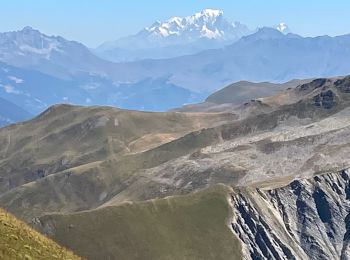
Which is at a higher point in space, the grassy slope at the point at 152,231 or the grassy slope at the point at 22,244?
the grassy slope at the point at 22,244

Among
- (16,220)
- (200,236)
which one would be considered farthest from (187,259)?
(16,220)

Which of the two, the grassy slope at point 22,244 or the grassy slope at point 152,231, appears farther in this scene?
the grassy slope at point 152,231

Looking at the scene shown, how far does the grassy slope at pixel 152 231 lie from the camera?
165375 mm

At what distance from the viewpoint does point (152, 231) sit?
567 ft

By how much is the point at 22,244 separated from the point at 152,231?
13947 cm

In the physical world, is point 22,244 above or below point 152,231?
above

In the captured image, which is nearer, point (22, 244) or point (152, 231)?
point (22, 244)

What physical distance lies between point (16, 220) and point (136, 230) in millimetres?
135479

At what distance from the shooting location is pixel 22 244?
35.0 m

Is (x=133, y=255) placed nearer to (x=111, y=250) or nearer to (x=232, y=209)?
(x=111, y=250)

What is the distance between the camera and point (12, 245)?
34.2 meters

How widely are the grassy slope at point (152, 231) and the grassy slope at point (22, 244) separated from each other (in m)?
125

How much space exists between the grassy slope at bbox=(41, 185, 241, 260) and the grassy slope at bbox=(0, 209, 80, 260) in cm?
12550

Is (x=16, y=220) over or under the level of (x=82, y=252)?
over
